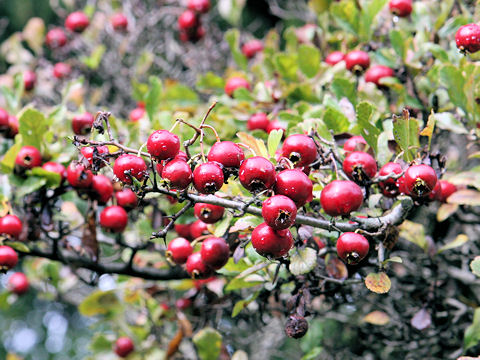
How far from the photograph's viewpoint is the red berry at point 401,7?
2.20m

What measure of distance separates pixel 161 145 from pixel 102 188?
77cm

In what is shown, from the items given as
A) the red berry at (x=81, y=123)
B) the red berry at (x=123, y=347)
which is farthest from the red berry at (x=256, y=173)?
the red berry at (x=123, y=347)

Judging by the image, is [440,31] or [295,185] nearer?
[295,185]

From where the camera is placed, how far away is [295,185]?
46.6 inches

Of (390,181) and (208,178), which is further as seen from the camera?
(390,181)

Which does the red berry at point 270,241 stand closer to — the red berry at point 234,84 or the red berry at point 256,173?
the red berry at point 256,173

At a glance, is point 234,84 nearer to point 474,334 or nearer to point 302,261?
point 302,261

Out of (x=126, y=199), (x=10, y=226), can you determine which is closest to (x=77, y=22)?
(x=126, y=199)

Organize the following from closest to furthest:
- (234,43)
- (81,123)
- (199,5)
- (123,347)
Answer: (81,123), (123,347), (234,43), (199,5)

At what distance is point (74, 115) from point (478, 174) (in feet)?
5.43

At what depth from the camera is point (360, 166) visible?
4.64 feet

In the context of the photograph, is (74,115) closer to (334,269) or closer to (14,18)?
(334,269)

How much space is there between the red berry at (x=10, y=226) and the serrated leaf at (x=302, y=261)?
1050mm

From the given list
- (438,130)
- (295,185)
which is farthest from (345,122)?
(295,185)
